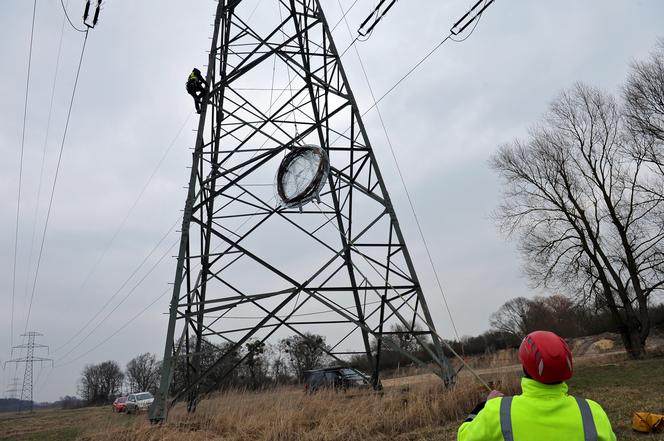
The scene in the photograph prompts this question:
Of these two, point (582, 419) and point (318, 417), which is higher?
point (582, 419)

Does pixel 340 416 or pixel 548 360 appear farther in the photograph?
pixel 340 416

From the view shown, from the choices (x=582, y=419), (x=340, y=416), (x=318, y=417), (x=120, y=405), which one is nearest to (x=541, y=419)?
(x=582, y=419)

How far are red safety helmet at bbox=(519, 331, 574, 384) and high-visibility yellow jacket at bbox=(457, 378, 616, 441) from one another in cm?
5

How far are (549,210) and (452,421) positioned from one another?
18131mm

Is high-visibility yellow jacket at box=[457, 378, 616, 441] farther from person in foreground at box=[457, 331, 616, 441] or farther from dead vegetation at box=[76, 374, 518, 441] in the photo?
dead vegetation at box=[76, 374, 518, 441]

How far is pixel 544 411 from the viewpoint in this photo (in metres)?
1.63

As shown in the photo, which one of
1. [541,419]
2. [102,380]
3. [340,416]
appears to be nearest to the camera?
[541,419]

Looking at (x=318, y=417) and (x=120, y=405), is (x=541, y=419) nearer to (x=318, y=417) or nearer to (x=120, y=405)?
(x=318, y=417)

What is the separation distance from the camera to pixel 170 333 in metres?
7.68

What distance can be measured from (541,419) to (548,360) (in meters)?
0.21

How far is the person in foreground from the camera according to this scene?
5.29 ft

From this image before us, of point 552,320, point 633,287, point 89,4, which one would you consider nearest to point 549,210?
point 633,287

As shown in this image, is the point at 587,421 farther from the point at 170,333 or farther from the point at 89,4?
the point at 89,4

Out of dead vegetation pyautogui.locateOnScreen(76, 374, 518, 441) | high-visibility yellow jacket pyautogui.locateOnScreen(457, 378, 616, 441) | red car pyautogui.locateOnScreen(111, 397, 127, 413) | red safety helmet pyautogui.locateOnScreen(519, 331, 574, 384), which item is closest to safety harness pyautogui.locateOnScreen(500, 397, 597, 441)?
high-visibility yellow jacket pyautogui.locateOnScreen(457, 378, 616, 441)
